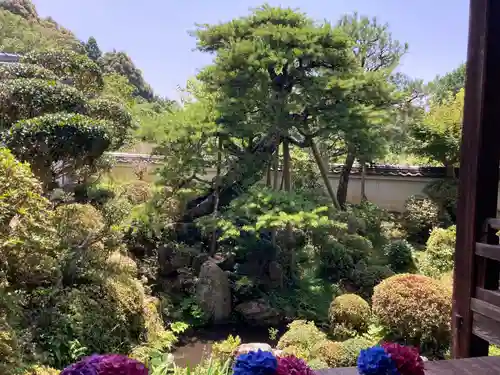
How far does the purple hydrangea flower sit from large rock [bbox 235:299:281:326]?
18.9 ft

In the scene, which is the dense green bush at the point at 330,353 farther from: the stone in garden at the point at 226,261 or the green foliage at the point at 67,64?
the green foliage at the point at 67,64

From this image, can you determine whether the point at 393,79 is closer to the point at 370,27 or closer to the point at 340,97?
the point at 370,27

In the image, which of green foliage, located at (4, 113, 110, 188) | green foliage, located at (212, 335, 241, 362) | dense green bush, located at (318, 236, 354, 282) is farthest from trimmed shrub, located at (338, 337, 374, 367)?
green foliage, located at (4, 113, 110, 188)

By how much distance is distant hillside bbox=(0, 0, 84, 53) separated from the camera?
1676cm

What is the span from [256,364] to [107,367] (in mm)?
484

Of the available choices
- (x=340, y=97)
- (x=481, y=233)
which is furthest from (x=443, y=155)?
(x=481, y=233)

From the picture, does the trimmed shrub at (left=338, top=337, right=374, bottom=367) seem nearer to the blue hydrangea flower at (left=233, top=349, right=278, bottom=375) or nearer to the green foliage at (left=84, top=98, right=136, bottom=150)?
the blue hydrangea flower at (left=233, top=349, right=278, bottom=375)

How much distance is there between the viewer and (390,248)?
8.84m

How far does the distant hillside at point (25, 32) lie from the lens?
660 inches

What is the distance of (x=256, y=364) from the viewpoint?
1.38 metres

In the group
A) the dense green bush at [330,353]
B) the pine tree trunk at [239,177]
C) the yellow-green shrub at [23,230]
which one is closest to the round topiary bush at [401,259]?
the pine tree trunk at [239,177]

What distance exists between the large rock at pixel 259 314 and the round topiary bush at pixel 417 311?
2029 mm

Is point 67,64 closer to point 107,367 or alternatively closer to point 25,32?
point 107,367

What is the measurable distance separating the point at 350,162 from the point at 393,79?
291 centimetres
